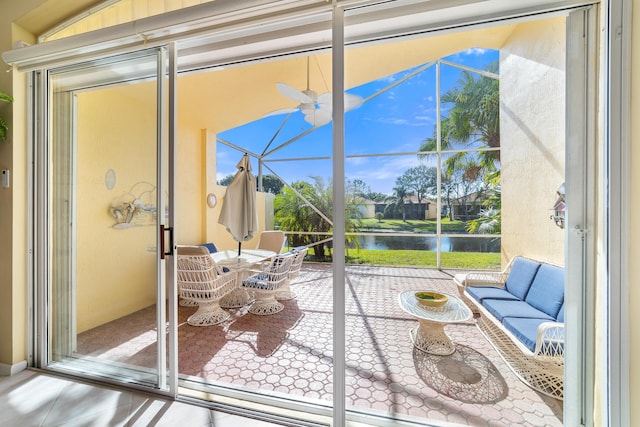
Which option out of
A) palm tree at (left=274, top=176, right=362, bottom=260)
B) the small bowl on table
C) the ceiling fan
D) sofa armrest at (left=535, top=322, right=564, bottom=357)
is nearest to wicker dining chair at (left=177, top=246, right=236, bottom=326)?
palm tree at (left=274, top=176, right=362, bottom=260)

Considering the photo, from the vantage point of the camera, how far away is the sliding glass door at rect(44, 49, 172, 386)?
184cm

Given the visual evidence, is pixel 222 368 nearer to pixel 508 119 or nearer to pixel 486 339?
pixel 486 339

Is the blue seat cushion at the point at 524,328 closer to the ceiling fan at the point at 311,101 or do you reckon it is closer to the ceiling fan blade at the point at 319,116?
the ceiling fan at the point at 311,101

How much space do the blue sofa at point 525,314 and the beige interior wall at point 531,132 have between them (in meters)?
0.14

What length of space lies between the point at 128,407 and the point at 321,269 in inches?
118

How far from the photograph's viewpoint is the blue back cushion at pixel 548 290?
1421 millimetres

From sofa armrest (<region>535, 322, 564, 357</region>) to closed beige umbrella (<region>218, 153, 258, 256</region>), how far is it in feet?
10.3

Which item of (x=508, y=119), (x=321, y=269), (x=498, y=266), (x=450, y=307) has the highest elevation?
(x=508, y=119)

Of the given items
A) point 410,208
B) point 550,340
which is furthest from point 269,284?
point 550,340

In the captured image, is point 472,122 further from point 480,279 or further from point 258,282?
point 258,282

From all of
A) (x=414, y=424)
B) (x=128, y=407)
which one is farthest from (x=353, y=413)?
(x=128, y=407)

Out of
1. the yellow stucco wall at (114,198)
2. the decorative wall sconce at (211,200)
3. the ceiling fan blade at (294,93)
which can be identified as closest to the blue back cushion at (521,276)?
the yellow stucco wall at (114,198)

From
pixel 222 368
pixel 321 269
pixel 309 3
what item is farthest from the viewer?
pixel 321 269

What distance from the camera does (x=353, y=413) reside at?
4.81 feet
